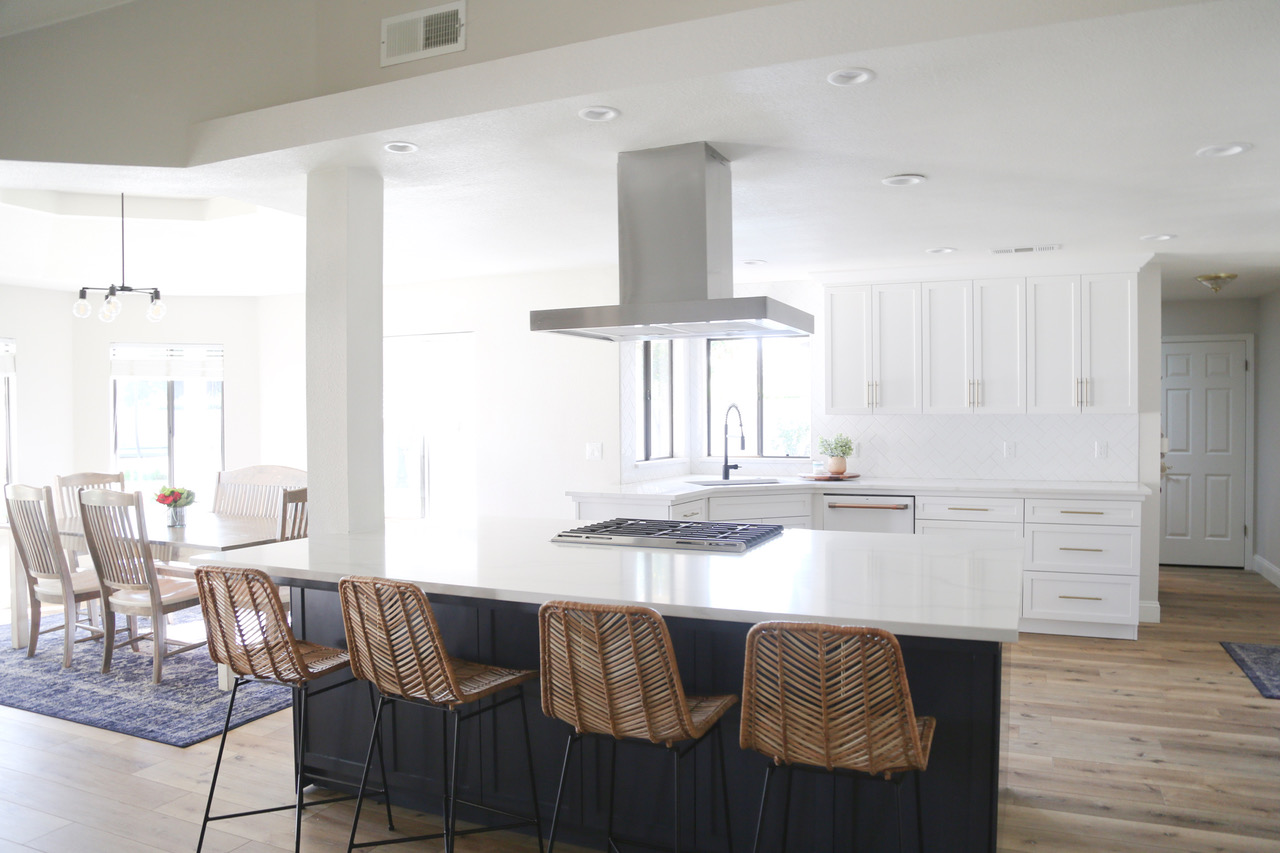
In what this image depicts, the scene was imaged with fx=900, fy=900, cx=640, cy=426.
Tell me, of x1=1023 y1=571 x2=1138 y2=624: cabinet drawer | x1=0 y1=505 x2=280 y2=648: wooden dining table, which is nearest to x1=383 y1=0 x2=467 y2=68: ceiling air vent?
x1=0 y1=505 x2=280 y2=648: wooden dining table

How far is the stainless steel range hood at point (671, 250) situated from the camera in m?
3.19

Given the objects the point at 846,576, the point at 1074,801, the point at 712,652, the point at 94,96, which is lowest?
the point at 1074,801

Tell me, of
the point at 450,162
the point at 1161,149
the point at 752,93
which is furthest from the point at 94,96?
the point at 1161,149

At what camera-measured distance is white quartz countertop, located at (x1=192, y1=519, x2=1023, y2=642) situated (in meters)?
2.20

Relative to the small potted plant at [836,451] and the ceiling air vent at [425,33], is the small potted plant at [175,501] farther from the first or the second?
the small potted plant at [836,451]

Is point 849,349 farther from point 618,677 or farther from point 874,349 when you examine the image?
point 618,677

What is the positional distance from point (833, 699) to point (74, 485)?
18.3 ft

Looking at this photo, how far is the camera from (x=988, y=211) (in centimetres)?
426

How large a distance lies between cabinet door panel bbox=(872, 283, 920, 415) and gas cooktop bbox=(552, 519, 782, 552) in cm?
273

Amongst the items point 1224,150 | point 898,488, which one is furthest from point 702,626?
point 898,488

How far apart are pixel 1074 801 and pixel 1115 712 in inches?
42.7

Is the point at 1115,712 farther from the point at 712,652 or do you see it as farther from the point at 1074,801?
the point at 712,652

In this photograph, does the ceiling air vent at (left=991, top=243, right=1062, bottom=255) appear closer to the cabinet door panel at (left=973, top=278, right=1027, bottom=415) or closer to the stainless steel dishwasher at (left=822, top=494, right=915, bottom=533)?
the cabinet door panel at (left=973, top=278, right=1027, bottom=415)

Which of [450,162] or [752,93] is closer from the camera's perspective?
[752,93]
